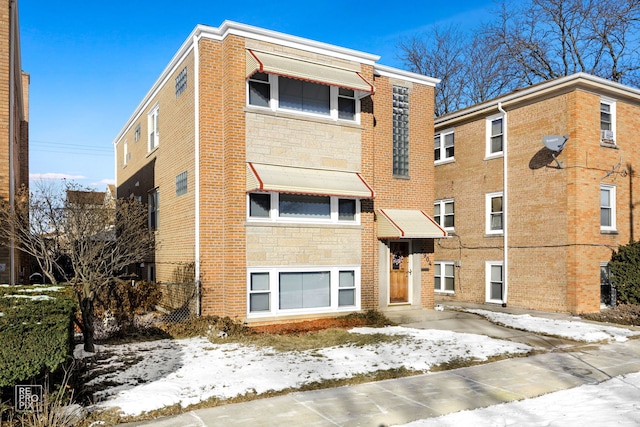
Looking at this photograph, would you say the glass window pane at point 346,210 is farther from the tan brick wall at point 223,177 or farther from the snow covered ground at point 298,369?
the snow covered ground at point 298,369

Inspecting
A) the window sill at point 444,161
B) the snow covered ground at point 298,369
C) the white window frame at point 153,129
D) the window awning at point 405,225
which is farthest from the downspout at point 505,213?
the white window frame at point 153,129

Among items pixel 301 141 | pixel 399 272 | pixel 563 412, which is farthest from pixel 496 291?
pixel 563 412

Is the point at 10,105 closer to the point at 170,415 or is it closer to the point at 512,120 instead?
the point at 170,415

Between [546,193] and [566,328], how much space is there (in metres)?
5.64

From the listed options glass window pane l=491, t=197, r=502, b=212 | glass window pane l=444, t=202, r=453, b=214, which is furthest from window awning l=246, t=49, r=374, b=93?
glass window pane l=444, t=202, r=453, b=214

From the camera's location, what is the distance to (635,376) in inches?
343

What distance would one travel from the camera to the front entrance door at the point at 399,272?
→ 15711 millimetres

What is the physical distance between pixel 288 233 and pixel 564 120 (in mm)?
10297

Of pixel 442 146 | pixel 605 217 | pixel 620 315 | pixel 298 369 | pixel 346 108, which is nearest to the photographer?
pixel 298 369

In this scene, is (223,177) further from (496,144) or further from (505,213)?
(496,144)

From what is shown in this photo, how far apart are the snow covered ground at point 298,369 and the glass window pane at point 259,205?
366cm

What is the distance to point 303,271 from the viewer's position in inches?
543

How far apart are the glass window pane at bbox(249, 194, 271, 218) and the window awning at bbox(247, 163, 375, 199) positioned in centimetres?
45

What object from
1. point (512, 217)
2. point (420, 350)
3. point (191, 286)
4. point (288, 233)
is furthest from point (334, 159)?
point (512, 217)
